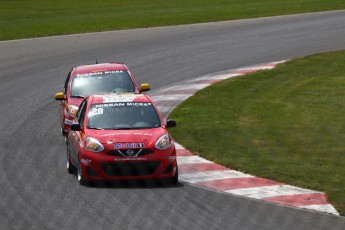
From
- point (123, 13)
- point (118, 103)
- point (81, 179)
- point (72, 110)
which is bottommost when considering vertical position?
point (123, 13)

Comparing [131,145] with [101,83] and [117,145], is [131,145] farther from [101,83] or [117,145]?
[101,83]

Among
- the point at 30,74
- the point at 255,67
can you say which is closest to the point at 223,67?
the point at 255,67

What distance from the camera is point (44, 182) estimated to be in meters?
16.3

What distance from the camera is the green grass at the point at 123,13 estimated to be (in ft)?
133

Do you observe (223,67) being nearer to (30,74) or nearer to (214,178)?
(30,74)

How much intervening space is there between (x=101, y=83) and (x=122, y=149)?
581cm

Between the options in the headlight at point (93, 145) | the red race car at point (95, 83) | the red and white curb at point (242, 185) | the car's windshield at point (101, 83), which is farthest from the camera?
the car's windshield at point (101, 83)

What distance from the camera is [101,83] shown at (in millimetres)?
21578

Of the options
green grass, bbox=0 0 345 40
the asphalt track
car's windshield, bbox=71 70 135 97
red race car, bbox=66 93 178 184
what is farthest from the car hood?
green grass, bbox=0 0 345 40

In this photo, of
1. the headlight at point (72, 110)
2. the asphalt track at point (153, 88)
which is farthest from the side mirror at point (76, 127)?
the headlight at point (72, 110)

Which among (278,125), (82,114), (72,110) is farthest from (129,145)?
(278,125)

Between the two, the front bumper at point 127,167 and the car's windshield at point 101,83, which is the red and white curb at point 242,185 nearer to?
the front bumper at point 127,167

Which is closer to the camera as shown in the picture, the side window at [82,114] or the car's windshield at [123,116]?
the car's windshield at [123,116]

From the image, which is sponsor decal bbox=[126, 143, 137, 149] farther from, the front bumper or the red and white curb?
→ the red and white curb
